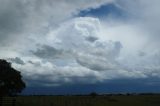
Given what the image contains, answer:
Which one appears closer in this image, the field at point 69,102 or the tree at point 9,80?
the tree at point 9,80

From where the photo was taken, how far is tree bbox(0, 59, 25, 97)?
2181 inches

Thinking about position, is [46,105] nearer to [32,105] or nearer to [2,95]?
[32,105]

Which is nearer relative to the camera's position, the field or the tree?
the tree

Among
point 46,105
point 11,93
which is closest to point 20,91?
point 11,93

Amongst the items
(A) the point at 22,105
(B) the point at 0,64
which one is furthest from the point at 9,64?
(A) the point at 22,105

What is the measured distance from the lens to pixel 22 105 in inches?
2201

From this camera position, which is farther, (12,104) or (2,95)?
(2,95)

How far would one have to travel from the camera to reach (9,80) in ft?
183

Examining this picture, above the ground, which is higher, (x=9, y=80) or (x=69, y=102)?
(x=9, y=80)

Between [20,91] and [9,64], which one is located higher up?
[9,64]

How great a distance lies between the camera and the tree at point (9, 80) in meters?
55.4

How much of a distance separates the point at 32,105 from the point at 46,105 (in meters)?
2.22

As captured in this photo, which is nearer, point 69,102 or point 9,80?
point 9,80

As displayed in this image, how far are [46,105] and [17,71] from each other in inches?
280
